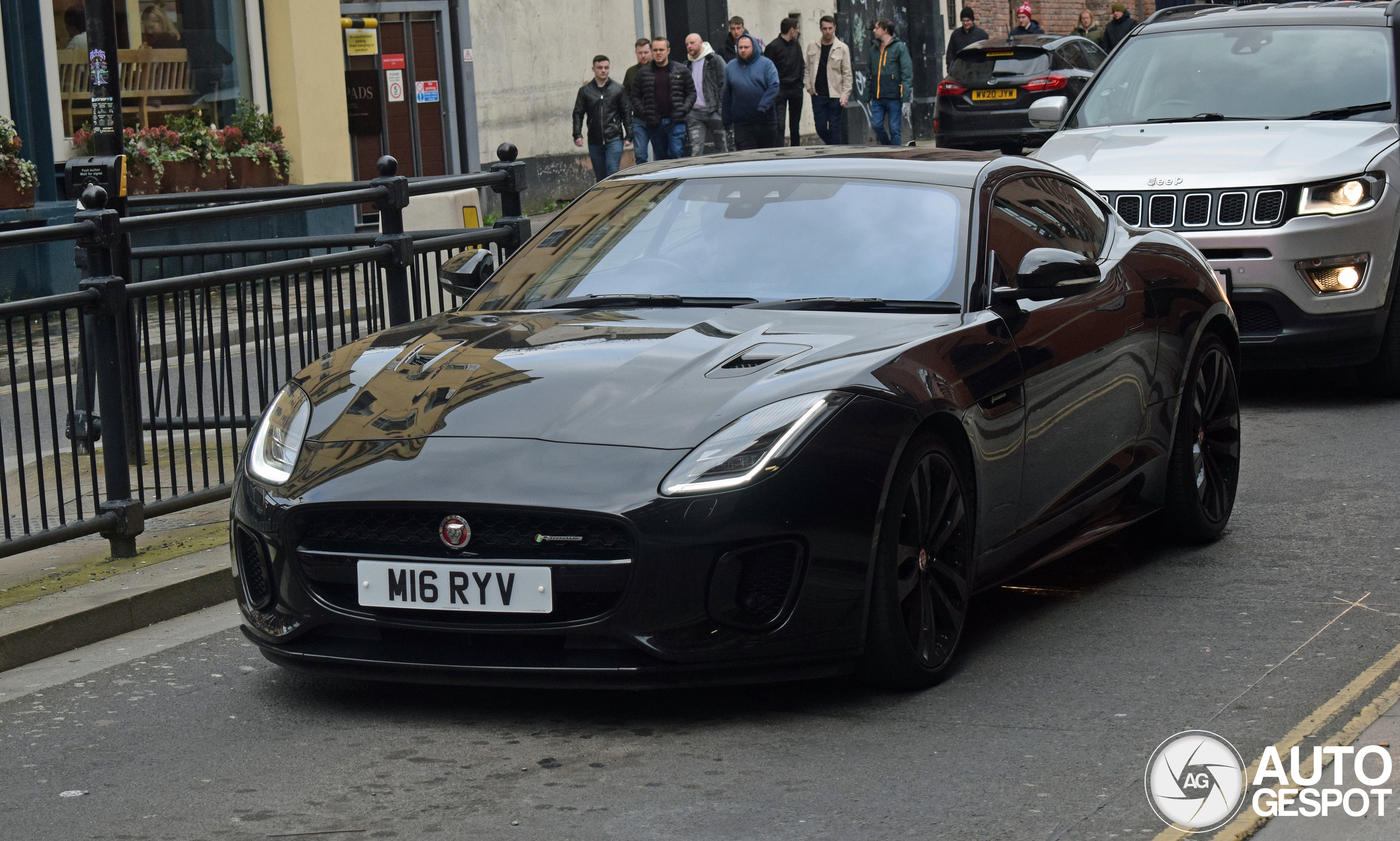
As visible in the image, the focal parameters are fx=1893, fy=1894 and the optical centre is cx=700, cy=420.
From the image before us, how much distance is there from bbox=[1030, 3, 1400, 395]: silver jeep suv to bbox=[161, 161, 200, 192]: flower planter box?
9.78 meters

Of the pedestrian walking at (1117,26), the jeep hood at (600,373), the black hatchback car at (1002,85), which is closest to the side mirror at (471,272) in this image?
the jeep hood at (600,373)

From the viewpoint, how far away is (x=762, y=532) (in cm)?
444

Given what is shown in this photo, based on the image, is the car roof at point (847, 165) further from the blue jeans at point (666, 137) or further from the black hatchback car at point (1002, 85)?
the black hatchback car at point (1002, 85)

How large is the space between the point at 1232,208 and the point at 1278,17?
6.98ft

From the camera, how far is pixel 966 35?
91.4ft

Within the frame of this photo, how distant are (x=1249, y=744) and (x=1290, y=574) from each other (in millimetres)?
1872

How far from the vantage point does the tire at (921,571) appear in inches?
186

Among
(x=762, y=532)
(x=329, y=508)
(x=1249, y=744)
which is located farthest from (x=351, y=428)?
(x=1249, y=744)

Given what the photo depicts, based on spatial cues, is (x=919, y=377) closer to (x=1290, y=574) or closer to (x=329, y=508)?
(x=329, y=508)

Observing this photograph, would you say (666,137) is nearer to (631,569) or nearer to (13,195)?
(13,195)

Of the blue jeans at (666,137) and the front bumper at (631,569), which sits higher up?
the blue jeans at (666,137)

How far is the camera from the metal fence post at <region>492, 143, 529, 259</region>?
8.62 meters

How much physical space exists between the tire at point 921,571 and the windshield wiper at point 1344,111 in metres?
5.74
